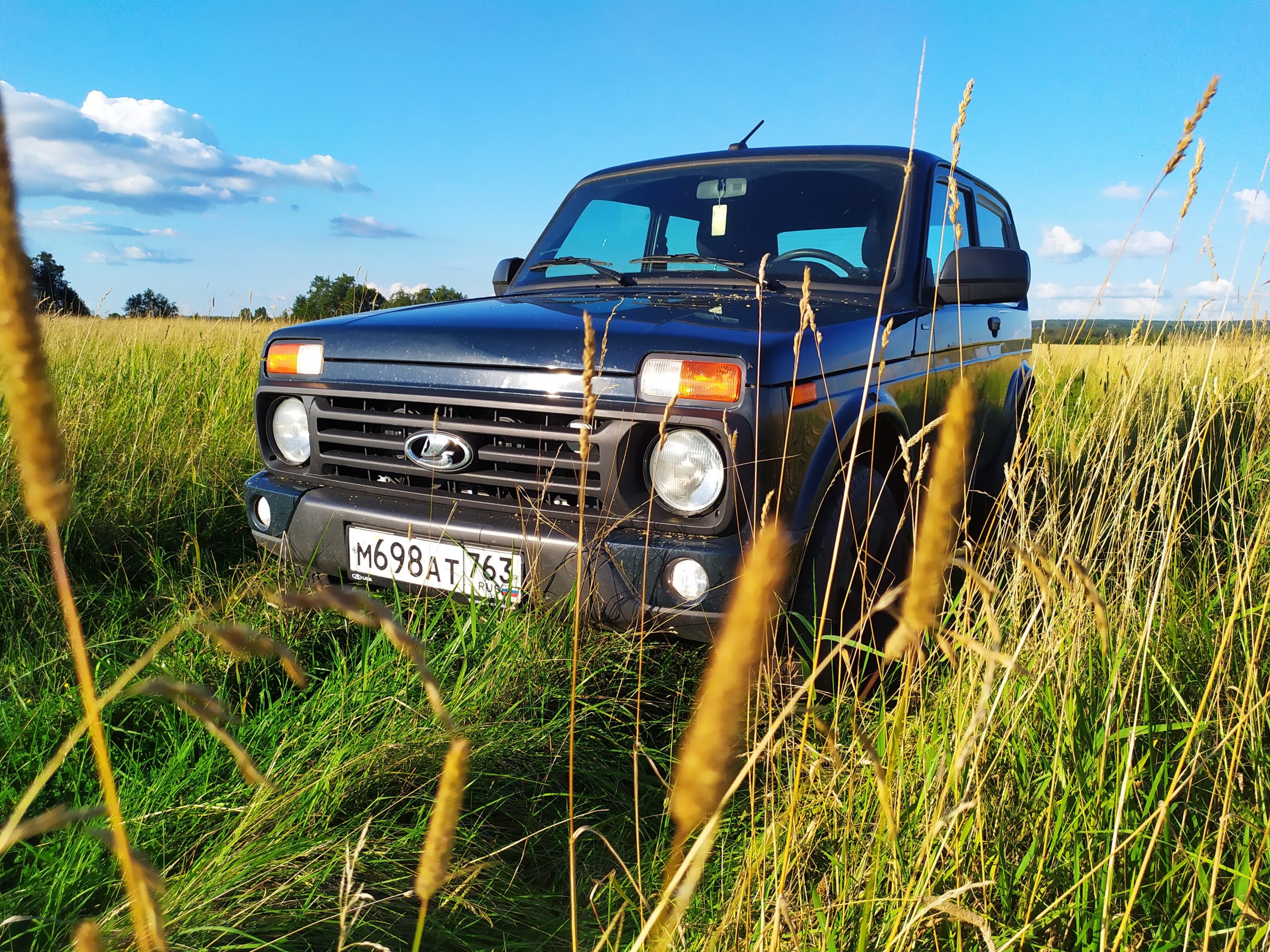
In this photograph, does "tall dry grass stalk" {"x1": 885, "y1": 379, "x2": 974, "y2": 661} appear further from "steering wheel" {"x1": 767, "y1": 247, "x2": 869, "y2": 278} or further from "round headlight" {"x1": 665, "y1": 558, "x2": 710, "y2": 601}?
"steering wheel" {"x1": 767, "y1": 247, "x2": 869, "y2": 278}

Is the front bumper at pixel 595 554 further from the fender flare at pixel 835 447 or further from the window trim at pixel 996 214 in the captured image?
the window trim at pixel 996 214

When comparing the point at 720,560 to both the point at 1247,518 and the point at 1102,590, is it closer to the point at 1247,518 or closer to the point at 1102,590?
the point at 1102,590

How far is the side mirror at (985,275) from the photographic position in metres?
2.75

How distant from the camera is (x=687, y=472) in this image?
2070 millimetres

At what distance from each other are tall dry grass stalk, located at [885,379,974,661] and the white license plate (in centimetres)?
169

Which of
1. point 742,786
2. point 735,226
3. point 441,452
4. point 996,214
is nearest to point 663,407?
point 441,452

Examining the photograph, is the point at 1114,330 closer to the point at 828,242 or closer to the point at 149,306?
the point at 828,242

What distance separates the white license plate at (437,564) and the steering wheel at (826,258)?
61.0 inches

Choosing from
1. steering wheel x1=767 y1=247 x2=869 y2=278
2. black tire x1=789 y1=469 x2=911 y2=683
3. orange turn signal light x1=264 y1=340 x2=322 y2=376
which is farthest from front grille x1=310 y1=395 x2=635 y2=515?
steering wheel x1=767 y1=247 x2=869 y2=278

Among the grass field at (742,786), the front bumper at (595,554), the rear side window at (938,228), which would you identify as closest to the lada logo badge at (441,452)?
the front bumper at (595,554)

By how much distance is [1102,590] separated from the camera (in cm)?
220

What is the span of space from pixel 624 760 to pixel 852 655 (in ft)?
2.12

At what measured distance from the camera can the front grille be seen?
2.12 meters

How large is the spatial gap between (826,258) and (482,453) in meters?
1.57
